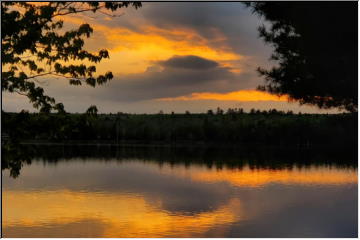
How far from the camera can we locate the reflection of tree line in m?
35.1

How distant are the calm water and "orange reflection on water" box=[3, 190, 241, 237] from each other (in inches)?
1.2

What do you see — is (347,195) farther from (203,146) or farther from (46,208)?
(203,146)

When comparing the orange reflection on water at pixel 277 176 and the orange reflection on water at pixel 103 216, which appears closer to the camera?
the orange reflection on water at pixel 103 216

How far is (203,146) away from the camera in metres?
50.9

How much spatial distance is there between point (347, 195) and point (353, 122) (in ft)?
14.5

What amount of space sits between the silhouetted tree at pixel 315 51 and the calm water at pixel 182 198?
408cm

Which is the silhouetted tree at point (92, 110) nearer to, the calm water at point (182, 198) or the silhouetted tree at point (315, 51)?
the calm water at point (182, 198)

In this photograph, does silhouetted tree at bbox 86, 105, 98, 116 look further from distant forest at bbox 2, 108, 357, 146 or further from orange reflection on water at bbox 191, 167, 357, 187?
distant forest at bbox 2, 108, 357, 146

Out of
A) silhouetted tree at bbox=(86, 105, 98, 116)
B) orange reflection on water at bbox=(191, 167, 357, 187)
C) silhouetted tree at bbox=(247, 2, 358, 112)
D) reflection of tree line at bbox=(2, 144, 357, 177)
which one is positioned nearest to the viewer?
silhouetted tree at bbox=(86, 105, 98, 116)

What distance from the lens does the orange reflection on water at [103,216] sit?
53.3 feet

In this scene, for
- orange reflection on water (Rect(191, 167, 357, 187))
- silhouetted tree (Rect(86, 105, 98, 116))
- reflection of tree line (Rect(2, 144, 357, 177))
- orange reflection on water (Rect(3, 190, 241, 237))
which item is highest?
silhouetted tree (Rect(86, 105, 98, 116))

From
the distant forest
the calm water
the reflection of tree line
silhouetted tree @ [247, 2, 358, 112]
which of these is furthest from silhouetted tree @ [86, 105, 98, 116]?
the distant forest

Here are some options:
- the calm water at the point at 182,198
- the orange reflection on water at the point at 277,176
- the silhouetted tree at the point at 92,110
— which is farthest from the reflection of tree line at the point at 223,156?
the silhouetted tree at the point at 92,110

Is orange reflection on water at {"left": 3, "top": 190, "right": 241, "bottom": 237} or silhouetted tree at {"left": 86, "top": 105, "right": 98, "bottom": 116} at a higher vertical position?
silhouetted tree at {"left": 86, "top": 105, "right": 98, "bottom": 116}
